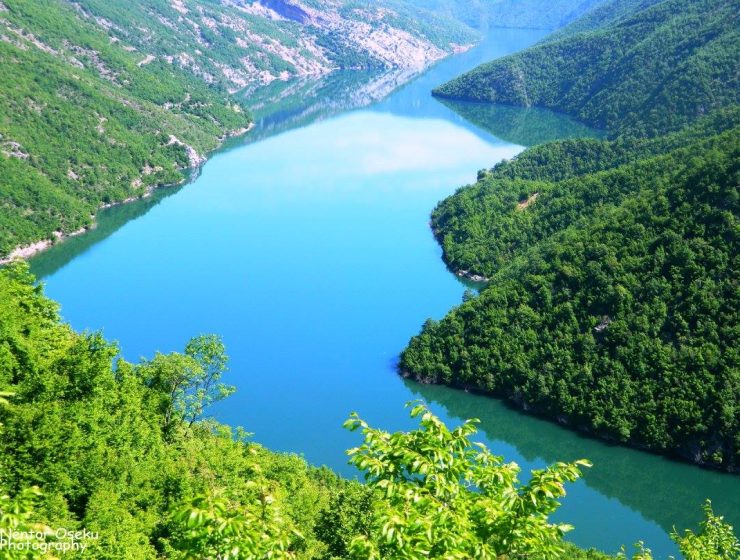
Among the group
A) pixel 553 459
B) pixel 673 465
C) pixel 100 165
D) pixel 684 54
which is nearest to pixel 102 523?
pixel 553 459

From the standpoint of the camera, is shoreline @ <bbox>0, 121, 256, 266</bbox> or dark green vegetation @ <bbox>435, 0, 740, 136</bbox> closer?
shoreline @ <bbox>0, 121, 256, 266</bbox>

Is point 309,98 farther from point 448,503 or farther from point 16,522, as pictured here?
point 16,522

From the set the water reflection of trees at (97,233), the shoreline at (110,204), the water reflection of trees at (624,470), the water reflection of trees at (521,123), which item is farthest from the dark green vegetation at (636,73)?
the water reflection of trees at (97,233)

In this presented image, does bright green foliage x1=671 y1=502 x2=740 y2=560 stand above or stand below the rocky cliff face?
above

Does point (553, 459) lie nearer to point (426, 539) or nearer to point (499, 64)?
point (426, 539)

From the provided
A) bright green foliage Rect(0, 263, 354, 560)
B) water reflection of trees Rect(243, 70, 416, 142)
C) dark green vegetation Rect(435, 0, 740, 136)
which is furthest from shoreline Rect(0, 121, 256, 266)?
dark green vegetation Rect(435, 0, 740, 136)

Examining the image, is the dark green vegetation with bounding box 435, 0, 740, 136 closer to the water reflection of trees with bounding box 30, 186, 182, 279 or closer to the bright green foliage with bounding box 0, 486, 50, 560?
the water reflection of trees with bounding box 30, 186, 182, 279

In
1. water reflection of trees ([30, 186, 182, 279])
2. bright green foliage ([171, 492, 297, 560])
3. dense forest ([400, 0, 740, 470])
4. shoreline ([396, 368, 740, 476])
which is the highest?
bright green foliage ([171, 492, 297, 560])
